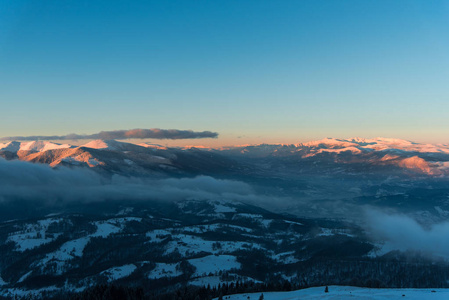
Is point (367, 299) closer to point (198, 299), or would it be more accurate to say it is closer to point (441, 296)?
point (441, 296)

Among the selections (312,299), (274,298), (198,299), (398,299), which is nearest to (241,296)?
(274,298)

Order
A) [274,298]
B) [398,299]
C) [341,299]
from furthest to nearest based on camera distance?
[274,298]
[341,299]
[398,299]

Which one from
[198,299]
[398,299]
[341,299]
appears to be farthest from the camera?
[198,299]

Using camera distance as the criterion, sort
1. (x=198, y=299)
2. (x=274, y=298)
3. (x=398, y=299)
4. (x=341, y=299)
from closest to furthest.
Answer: (x=398, y=299), (x=341, y=299), (x=274, y=298), (x=198, y=299)

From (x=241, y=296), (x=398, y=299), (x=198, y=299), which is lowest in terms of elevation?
(x=198, y=299)

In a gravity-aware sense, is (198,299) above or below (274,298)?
below

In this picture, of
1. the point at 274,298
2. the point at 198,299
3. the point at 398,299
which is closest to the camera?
the point at 398,299

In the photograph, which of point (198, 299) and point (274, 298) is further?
point (198, 299)

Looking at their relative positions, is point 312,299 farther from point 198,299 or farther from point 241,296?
point 198,299

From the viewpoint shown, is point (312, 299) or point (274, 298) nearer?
point (312, 299)
